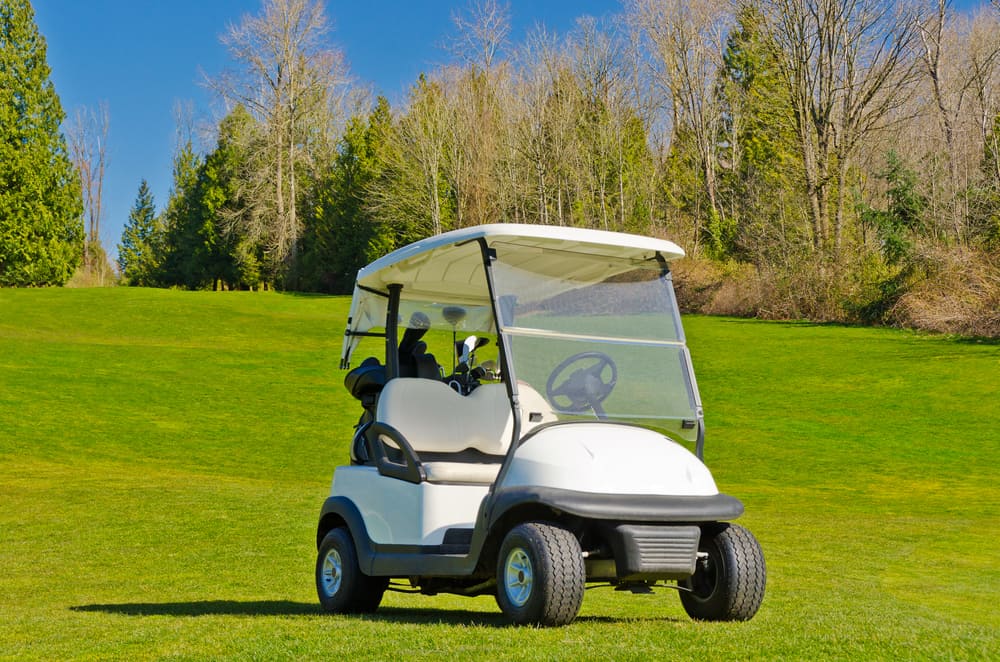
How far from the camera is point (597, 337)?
20.3ft

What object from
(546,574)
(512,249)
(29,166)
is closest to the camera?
(546,574)

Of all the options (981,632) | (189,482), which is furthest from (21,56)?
(981,632)

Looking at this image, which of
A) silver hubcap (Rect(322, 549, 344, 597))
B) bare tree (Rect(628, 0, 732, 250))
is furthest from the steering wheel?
bare tree (Rect(628, 0, 732, 250))

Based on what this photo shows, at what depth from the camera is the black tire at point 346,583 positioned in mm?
6754

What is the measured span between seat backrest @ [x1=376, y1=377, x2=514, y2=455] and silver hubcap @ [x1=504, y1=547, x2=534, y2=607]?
62.5 inches

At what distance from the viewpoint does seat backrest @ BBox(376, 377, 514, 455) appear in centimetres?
696

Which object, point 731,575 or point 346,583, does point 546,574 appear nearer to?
point 731,575

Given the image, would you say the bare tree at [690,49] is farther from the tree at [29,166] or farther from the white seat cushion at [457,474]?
the white seat cushion at [457,474]

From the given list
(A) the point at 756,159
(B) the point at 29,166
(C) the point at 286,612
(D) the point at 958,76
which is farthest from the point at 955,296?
(B) the point at 29,166

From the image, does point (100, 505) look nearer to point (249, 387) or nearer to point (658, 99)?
point (249, 387)

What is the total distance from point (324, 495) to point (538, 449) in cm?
1047

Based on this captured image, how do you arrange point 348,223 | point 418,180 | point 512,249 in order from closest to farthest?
point 512,249 < point 418,180 < point 348,223

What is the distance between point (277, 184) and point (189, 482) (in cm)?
4643

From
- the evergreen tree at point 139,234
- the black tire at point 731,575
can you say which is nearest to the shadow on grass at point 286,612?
the black tire at point 731,575
